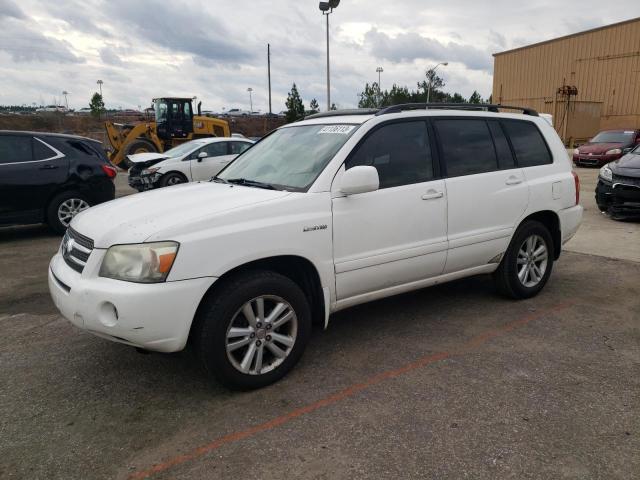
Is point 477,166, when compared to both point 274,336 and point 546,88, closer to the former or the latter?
point 274,336

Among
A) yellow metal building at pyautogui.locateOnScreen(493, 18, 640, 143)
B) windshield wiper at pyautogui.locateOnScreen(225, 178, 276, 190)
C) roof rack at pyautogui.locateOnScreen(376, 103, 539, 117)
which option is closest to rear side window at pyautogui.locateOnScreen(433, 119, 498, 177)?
roof rack at pyautogui.locateOnScreen(376, 103, 539, 117)

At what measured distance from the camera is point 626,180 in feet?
27.5

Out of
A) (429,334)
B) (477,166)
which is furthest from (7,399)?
(477,166)

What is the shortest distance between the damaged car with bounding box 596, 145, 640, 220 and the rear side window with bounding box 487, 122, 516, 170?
4.93 m

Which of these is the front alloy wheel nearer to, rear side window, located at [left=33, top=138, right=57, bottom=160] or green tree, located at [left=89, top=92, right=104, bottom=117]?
rear side window, located at [left=33, top=138, right=57, bottom=160]

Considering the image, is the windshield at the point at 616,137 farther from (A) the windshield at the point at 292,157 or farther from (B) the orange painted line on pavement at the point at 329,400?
(A) the windshield at the point at 292,157

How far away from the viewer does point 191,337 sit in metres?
3.05

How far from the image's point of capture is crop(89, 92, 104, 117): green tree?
52719 millimetres

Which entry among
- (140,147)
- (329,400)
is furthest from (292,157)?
(140,147)

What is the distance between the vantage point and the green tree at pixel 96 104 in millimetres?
52719

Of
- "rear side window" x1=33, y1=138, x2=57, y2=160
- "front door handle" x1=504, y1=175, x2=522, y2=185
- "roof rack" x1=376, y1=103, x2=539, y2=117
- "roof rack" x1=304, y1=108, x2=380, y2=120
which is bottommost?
"front door handle" x1=504, y1=175, x2=522, y2=185

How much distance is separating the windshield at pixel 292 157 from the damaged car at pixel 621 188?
653 cm

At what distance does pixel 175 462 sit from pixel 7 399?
1369 millimetres

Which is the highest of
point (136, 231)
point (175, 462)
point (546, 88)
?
point (546, 88)
